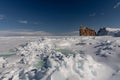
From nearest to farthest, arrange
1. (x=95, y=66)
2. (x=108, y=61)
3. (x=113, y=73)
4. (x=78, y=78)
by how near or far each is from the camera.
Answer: (x=78, y=78)
(x=113, y=73)
(x=95, y=66)
(x=108, y=61)

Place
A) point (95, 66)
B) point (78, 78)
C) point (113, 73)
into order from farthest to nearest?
point (95, 66)
point (113, 73)
point (78, 78)

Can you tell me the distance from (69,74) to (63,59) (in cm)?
72

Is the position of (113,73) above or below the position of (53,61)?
below

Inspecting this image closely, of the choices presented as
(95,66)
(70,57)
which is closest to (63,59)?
(70,57)

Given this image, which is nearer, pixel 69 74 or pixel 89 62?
pixel 69 74

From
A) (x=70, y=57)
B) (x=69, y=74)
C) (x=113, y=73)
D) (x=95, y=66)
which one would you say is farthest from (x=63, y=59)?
(x=113, y=73)

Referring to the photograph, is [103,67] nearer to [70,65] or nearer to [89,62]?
[89,62]

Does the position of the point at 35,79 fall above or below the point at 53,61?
below

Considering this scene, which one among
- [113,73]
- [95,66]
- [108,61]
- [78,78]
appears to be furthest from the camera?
[108,61]

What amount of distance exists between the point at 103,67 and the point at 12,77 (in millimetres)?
3215

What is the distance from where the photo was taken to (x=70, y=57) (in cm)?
569

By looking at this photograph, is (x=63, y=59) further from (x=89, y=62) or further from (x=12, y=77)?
(x=12, y=77)

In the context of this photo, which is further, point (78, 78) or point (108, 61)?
point (108, 61)

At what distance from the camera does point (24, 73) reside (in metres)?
5.36
